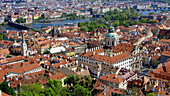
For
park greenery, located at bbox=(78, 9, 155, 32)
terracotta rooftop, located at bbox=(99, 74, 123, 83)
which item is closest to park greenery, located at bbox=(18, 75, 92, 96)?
terracotta rooftop, located at bbox=(99, 74, 123, 83)

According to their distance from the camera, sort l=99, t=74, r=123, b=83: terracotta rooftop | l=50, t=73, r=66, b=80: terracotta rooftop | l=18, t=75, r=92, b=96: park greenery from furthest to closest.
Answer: l=50, t=73, r=66, b=80: terracotta rooftop, l=99, t=74, r=123, b=83: terracotta rooftop, l=18, t=75, r=92, b=96: park greenery

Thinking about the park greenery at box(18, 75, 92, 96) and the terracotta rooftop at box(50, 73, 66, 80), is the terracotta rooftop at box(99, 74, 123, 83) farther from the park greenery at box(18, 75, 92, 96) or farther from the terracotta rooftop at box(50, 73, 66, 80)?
the terracotta rooftop at box(50, 73, 66, 80)

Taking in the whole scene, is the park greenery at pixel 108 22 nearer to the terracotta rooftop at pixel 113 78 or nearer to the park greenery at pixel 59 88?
the terracotta rooftop at pixel 113 78

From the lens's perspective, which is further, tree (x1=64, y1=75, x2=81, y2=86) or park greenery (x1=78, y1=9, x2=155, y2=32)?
park greenery (x1=78, y1=9, x2=155, y2=32)

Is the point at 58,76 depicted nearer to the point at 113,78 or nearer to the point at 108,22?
the point at 113,78

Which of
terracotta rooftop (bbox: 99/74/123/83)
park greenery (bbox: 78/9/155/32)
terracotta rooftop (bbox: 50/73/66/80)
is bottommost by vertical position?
park greenery (bbox: 78/9/155/32)

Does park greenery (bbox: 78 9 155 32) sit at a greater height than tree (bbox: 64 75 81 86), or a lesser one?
lesser

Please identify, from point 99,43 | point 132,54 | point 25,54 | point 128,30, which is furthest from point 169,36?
point 25,54

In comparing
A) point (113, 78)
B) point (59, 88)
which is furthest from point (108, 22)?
point (59, 88)
